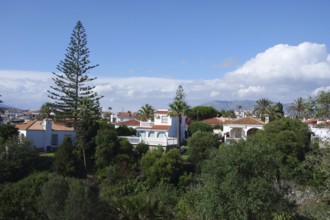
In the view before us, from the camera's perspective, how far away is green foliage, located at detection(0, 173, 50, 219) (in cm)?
1859

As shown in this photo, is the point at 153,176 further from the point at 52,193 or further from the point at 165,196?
the point at 52,193

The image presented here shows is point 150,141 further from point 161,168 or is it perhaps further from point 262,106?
point 262,106

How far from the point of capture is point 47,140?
42.5 metres

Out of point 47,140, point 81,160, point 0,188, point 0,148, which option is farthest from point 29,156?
point 0,188

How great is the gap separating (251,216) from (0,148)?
69.1ft

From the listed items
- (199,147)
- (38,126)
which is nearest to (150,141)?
(199,147)

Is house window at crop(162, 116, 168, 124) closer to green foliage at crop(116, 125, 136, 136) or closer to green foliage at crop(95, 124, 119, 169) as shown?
green foliage at crop(116, 125, 136, 136)

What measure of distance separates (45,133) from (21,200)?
23746mm

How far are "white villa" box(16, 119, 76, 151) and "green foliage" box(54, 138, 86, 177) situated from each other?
732 cm

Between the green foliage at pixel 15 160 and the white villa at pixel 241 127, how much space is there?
24308 mm

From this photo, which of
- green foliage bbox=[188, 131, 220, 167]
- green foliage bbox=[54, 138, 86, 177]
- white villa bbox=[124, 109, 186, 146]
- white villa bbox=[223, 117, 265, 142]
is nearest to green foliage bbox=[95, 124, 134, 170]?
green foliage bbox=[54, 138, 86, 177]

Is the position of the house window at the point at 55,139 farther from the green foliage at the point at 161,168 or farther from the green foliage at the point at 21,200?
the green foliage at the point at 21,200

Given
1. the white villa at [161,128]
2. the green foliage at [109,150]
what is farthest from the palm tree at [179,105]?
the green foliage at [109,150]

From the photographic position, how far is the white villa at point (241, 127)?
165ft
